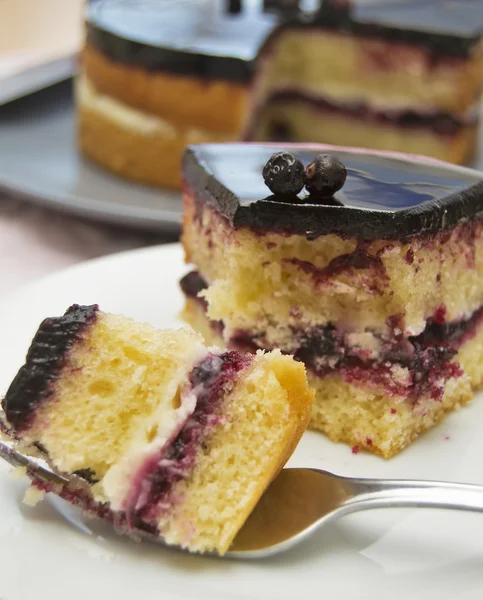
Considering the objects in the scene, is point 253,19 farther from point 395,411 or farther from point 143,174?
point 395,411

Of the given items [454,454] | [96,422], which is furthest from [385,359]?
[96,422]

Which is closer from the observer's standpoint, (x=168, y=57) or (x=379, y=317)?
(x=379, y=317)

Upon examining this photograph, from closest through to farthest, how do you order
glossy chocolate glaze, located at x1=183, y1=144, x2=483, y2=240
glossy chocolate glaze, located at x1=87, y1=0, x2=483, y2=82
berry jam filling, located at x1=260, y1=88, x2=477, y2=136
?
glossy chocolate glaze, located at x1=183, y1=144, x2=483, y2=240
glossy chocolate glaze, located at x1=87, y1=0, x2=483, y2=82
berry jam filling, located at x1=260, y1=88, x2=477, y2=136

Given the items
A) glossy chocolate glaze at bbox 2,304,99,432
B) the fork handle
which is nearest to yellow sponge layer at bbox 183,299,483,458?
the fork handle

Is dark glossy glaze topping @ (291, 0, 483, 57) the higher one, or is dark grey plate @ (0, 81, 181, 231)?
dark glossy glaze topping @ (291, 0, 483, 57)

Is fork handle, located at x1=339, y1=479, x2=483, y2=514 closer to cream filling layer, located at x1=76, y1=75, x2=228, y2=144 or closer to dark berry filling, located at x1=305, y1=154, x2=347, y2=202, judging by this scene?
dark berry filling, located at x1=305, y1=154, x2=347, y2=202

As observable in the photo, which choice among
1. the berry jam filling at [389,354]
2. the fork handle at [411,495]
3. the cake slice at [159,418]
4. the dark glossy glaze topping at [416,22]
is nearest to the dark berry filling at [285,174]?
the berry jam filling at [389,354]
